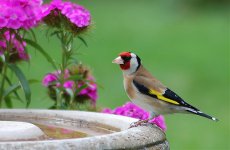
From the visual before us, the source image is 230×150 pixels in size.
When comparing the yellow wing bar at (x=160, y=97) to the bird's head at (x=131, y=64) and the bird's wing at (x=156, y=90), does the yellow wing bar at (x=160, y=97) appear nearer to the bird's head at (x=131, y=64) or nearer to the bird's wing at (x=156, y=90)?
the bird's wing at (x=156, y=90)

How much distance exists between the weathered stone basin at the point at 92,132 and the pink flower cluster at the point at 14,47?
0.56 meters

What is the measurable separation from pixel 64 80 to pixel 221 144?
3.84 m

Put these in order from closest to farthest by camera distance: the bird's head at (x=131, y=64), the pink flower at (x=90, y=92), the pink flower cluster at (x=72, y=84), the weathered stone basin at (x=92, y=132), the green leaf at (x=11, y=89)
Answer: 1. the weathered stone basin at (x=92, y=132)
2. the bird's head at (x=131, y=64)
3. the green leaf at (x=11, y=89)
4. the pink flower cluster at (x=72, y=84)
5. the pink flower at (x=90, y=92)

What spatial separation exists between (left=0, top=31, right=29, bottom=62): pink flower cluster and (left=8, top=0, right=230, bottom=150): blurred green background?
2222 mm

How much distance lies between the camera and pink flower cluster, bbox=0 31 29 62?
428 centimetres

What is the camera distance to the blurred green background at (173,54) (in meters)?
8.77

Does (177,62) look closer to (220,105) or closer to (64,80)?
(220,105)

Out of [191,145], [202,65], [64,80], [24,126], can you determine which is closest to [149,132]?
[24,126]

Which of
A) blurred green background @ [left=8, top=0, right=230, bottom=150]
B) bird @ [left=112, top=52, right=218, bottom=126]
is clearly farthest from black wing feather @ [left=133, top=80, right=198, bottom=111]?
blurred green background @ [left=8, top=0, right=230, bottom=150]

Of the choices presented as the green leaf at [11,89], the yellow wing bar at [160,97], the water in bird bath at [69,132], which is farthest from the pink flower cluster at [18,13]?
the yellow wing bar at [160,97]

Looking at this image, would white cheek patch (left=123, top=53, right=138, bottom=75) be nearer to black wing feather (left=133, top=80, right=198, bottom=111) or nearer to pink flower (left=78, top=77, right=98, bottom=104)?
black wing feather (left=133, top=80, right=198, bottom=111)

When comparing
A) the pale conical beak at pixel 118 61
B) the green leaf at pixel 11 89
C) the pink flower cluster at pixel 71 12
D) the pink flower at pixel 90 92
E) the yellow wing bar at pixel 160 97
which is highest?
the pink flower cluster at pixel 71 12

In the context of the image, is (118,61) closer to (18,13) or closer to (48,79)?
(18,13)

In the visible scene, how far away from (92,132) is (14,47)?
118cm
